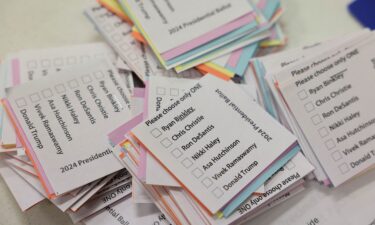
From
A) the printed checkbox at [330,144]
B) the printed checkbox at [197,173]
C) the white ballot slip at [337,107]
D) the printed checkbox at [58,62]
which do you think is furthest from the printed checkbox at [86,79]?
the printed checkbox at [330,144]

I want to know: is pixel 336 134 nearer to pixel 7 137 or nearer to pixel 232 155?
pixel 232 155

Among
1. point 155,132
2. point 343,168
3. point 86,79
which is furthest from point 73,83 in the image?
point 343,168

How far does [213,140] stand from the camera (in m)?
0.83

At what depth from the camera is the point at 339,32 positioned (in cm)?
115

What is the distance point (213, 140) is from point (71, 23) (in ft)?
1.88

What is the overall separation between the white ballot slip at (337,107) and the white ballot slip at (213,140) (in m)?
0.07

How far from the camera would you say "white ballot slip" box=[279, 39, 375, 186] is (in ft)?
2.86

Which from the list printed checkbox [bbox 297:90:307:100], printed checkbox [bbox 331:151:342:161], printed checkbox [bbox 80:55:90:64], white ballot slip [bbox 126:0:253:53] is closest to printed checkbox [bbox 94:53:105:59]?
printed checkbox [bbox 80:55:90:64]

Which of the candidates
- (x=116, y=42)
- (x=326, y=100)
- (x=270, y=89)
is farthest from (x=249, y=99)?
(x=116, y=42)

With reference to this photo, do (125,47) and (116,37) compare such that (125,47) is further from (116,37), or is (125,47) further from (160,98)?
(160,98)

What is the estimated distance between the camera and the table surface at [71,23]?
1.10m

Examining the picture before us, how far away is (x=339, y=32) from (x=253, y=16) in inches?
11.0

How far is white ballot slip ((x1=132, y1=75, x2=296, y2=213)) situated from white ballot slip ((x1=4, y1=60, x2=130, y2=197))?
0.11 meters

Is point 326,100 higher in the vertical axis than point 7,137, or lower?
lower
